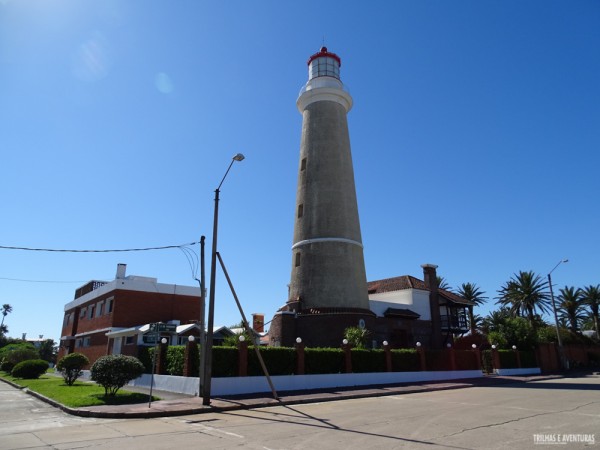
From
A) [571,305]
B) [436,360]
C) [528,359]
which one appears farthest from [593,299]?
[436,360]

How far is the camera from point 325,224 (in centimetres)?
2962

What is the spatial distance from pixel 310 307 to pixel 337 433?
60.6 ft

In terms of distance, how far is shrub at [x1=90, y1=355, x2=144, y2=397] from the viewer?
1630 cm

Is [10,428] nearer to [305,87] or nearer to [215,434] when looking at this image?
[215,434]

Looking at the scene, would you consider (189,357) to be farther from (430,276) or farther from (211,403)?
(430,276)

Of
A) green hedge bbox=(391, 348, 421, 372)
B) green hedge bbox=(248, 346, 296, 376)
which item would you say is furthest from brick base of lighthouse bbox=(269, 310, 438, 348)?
green hedge bbox=(248, 346, 296, 376)

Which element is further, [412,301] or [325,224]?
[412,301]

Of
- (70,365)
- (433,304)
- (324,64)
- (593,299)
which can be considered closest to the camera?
(70,365)

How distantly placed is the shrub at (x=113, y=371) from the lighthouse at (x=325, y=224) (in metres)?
12.6

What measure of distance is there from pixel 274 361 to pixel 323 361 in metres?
3.20

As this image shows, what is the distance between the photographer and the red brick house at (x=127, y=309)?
30.5 meters

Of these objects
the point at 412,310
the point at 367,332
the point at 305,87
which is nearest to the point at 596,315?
the point at 412,310

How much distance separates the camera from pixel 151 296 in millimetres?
32188

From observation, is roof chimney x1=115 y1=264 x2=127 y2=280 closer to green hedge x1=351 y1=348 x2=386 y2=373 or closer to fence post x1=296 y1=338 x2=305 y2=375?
fence post x1=296 y1=338 x2=305 y2=375
